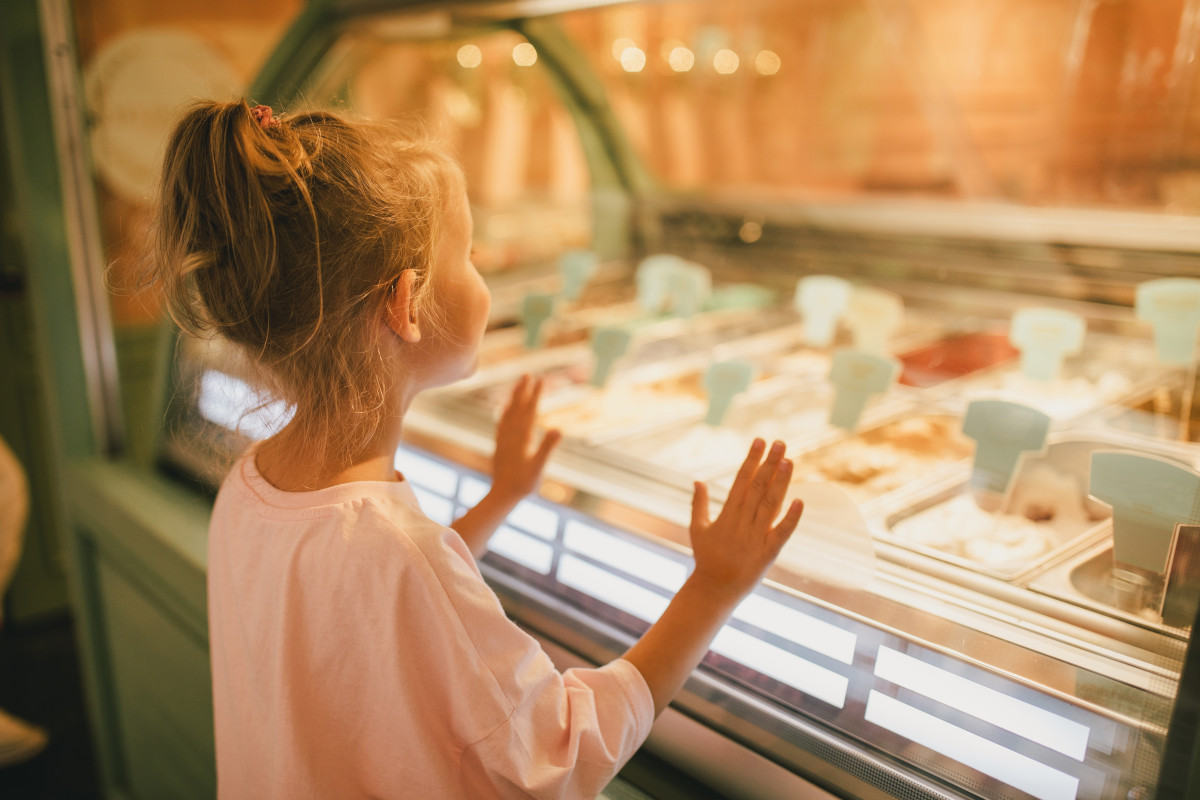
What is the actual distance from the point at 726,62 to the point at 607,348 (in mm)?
4423

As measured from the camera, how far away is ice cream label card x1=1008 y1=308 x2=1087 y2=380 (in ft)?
4.73

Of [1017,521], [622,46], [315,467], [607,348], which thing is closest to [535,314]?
[607,348]

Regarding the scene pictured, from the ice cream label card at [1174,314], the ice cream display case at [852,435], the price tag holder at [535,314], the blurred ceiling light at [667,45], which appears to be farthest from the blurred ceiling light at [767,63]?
the ice cream label card at [1174,314]

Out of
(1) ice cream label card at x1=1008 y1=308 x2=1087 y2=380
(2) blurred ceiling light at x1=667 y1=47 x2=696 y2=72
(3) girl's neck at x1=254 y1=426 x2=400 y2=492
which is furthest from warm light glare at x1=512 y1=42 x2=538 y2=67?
(3) girl's neck at x1=254 y1=426 x2=400 y2=492

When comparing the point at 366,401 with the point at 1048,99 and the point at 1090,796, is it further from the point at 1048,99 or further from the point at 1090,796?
the point at 1048,99

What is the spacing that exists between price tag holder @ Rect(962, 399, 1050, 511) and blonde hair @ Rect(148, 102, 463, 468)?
2.40ft

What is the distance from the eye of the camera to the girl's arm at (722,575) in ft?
2.68

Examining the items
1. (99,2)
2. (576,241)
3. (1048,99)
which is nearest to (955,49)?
(1048,99)

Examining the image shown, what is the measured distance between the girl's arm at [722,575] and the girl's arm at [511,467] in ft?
1.18

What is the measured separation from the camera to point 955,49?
4.91 m

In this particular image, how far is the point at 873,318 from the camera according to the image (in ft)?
5.17

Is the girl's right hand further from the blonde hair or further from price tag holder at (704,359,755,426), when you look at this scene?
price tag holder at (704,359,755,426)

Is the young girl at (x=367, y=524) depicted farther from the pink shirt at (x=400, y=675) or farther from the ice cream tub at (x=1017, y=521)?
the ice cream tub at (x=1017, y=521)

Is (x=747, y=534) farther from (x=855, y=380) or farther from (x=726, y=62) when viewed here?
(x=726, y=62)
